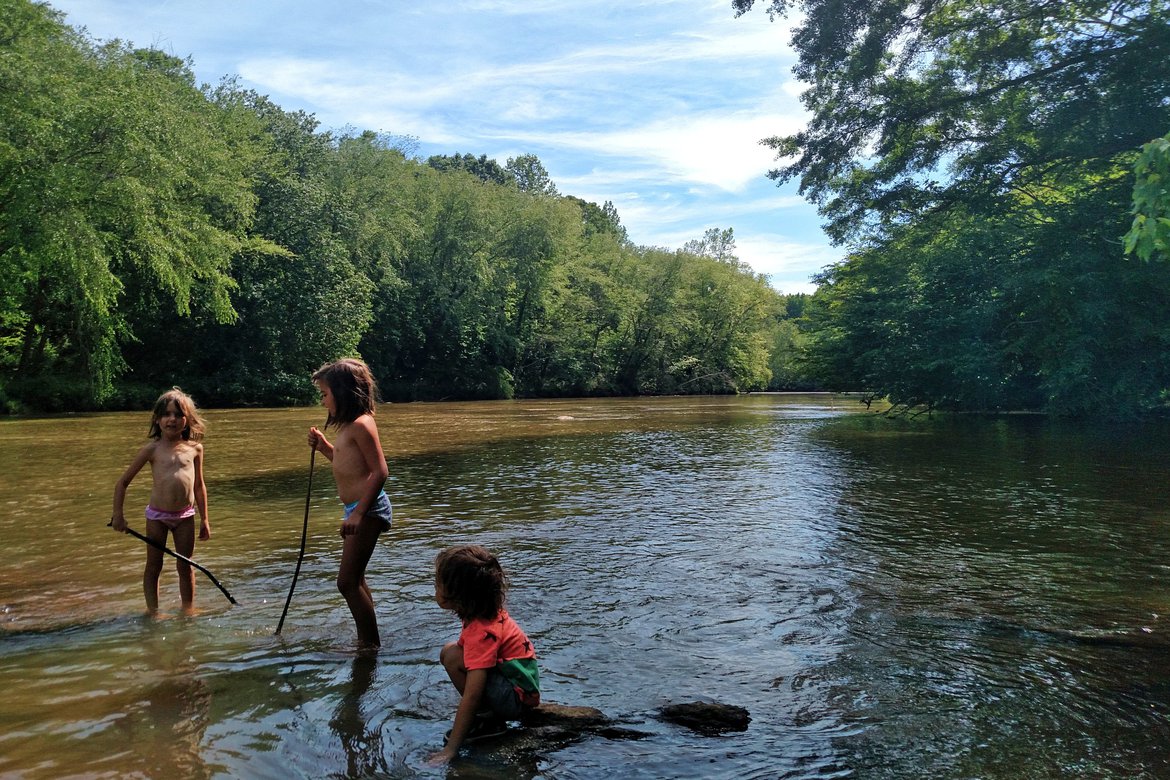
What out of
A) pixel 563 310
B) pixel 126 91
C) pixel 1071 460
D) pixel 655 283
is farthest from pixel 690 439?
pixel 655 283

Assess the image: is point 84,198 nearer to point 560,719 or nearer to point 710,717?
point 560,719

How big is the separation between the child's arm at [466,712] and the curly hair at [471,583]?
1.09 feet

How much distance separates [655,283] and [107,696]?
256 feet

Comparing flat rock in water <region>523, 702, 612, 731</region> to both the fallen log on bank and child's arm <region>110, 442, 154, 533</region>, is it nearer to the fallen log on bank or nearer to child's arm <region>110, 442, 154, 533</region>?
the fallen log on bank

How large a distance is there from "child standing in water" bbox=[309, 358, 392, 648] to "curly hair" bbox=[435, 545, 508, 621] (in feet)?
4.18

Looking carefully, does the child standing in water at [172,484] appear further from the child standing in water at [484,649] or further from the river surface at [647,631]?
the child standing in water at [484,649]

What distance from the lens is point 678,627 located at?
621 cm

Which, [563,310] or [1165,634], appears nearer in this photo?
[1165,634]

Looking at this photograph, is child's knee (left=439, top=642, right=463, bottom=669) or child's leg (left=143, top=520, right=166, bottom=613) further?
child's leg (left=143, top=520, right=166, bottom=613)

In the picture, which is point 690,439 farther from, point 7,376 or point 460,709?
point 7,376

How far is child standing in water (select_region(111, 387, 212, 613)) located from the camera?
6477mm

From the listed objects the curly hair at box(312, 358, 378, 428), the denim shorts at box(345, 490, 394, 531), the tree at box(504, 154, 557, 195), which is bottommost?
the denim shorts at box(345, 490, 394, 531)

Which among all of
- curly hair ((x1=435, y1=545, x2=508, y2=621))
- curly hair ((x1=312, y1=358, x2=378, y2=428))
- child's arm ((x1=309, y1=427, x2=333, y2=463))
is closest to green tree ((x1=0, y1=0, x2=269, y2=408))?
child's arm ((x1=309, y1=427, x2=333, y2=463))

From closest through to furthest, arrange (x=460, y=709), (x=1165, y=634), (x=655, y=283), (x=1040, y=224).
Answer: (x=460, y=709), (x=1165, y=634), (x=1040, y=224), (x=655, y=283)
